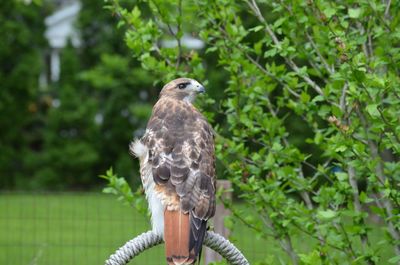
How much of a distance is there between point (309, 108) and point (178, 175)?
132 cm

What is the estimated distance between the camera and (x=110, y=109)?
1947cm

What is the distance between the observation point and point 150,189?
12.6 feet

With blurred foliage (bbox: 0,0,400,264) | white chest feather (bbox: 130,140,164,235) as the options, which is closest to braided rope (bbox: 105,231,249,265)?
white chest feather (bbox: 130,140,164,235)

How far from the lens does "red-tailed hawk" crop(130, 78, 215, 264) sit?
3420 mm

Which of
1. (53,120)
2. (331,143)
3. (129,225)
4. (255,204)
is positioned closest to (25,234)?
(129,225)

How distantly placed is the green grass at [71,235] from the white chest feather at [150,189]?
13.1 feet

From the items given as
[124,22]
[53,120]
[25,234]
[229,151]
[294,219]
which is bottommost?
[294,219]

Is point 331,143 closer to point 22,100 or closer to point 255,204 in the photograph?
point 255,204

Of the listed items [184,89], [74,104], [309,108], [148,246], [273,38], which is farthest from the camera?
[74,104]

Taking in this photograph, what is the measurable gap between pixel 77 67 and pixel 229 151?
14.9 metres

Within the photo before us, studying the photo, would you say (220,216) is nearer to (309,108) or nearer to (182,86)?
(309,108)

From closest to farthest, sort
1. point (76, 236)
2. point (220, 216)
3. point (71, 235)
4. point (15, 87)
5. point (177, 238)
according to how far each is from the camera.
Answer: point (177, 238), point (220, 216), point (76, 236), point (71, 235), point (15, 87)

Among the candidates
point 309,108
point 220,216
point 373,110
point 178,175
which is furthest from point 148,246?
point 220,216

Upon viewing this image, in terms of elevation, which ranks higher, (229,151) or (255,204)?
(229,151)
